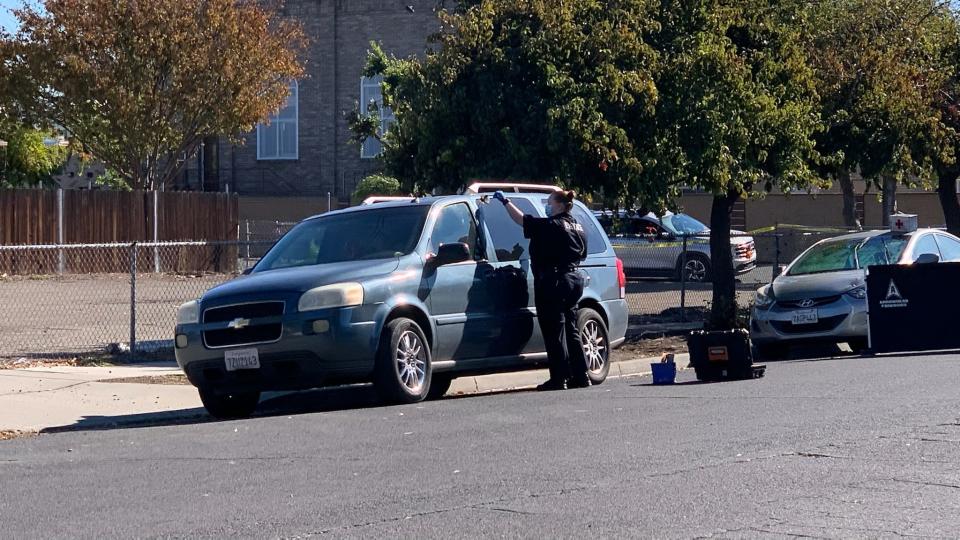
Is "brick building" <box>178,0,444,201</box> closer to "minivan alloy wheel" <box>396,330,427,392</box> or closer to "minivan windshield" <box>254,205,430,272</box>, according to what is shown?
"minivan windshield" <box>254,205,430,272</box>

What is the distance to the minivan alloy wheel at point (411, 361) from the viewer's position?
11102mm

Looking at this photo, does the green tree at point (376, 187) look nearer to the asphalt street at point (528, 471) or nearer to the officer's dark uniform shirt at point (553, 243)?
the officer's dark uniform shirt at point (553, 243)

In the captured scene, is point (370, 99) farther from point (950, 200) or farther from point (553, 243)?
point (553, 243)

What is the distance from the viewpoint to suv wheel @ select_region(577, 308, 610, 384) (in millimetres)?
12766

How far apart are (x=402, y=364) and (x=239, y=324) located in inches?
53.5

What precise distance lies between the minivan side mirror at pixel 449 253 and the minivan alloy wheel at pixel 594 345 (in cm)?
164

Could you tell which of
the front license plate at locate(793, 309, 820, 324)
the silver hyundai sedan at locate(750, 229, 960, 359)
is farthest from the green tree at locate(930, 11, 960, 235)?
the front license plate at locate(793, 309, 820, 324)

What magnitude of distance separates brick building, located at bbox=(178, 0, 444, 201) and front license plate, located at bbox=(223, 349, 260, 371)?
116 feet

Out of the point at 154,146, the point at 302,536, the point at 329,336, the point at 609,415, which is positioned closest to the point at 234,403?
the point at 329,336

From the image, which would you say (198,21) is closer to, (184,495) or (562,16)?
(562,16)

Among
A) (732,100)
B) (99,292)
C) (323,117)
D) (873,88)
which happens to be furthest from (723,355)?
(323,117)

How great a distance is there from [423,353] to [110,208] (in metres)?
22.1

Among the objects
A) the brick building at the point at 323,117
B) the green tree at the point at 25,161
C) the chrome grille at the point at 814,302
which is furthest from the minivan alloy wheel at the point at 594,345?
the brick building at the point at 323,117

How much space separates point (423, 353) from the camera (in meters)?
11.4
